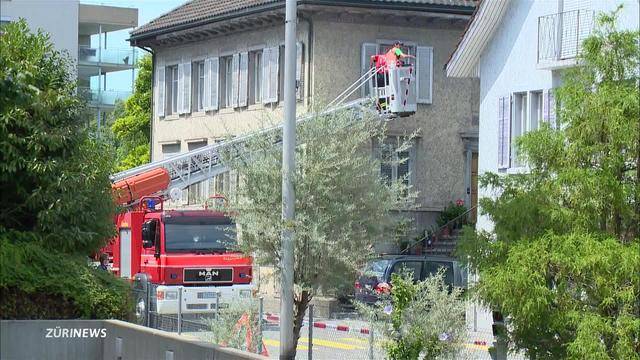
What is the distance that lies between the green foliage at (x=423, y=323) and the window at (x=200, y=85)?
32.8 meters

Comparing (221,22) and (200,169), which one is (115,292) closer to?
(200,169)

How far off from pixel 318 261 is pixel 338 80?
23885mm

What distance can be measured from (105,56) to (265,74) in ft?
158

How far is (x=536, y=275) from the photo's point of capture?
16.7 m

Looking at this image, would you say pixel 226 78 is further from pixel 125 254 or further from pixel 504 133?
pixel 504 133

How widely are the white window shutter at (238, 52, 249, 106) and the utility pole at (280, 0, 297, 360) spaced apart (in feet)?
89.6

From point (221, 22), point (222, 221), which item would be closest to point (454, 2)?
point (221, 22)

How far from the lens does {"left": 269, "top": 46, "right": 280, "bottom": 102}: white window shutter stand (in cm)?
4522

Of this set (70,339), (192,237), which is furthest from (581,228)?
(192,237)

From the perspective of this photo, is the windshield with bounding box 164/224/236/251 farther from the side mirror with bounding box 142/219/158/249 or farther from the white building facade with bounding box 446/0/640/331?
the white building facade with bounding box 446/0/640/331

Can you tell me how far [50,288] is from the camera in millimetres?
22469

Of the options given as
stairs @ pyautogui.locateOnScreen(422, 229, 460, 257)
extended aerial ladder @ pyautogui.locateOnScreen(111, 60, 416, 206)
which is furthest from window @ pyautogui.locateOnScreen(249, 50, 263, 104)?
stairs @ pyautogui.locateOnScreen(422, 229, 460, 257)

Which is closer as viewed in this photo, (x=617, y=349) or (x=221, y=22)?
(x=617, y=349)

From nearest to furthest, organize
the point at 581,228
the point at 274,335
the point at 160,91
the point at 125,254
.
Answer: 1. the point at 581,228
2. the point at 274,335
3. the point at 125,254
4. the point at 160,91
